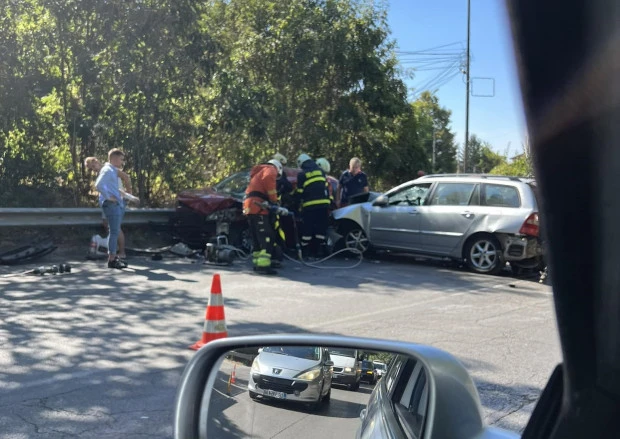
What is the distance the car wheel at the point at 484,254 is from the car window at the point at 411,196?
1.39 meters

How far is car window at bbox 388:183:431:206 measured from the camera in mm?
12602

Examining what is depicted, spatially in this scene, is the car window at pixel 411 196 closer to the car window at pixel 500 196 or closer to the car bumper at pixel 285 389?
the car window at pixel 500 196

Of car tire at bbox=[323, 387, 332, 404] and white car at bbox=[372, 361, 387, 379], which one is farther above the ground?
white car at bbox=[372, 361, 387, 379]

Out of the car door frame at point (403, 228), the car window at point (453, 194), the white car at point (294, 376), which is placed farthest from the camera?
the car door frame at point (403, 228)

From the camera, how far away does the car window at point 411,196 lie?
12602 mm

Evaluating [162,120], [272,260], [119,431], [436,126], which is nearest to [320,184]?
[272,260]

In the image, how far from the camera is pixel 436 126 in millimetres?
63375

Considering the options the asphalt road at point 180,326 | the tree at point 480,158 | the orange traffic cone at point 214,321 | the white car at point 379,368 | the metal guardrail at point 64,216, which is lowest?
the asphalt road at point 180,326

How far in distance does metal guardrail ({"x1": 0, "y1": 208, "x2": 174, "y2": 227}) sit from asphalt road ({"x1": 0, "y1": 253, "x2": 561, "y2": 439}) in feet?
5.00

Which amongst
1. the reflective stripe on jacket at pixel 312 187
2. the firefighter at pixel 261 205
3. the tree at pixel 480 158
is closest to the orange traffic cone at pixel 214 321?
the firefighter at pixel 261 205

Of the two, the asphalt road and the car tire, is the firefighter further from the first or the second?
the car tire

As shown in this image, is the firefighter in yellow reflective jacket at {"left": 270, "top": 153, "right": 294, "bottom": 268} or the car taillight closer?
the car taillight

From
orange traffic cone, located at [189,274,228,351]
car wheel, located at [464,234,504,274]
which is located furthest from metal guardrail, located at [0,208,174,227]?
orange traffic cone, located at [189,274,228,351]

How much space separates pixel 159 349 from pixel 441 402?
16.0 ft
